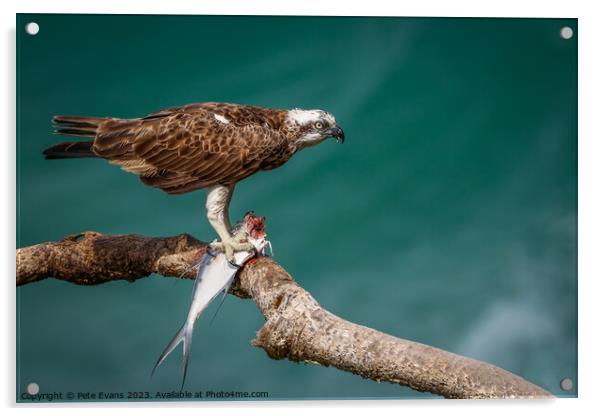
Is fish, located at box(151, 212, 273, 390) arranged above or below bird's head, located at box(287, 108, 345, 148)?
below

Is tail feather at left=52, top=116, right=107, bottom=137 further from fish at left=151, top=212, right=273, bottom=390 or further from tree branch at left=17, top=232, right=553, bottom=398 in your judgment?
fish at left=151, top=212, right=273, bottom=390

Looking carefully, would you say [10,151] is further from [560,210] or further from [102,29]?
[560,210]

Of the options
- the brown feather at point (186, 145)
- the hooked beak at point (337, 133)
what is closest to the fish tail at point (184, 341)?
the brown feather at point (186, 145)

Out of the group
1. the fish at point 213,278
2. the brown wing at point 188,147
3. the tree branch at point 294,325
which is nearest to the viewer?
the tree branch at point 294,325

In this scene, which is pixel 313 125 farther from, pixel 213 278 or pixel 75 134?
pixel 75 134

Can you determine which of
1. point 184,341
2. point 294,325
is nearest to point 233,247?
point 184,341

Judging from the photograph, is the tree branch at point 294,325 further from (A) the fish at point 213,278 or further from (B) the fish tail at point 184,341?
(B) the fish tail at point 184,341

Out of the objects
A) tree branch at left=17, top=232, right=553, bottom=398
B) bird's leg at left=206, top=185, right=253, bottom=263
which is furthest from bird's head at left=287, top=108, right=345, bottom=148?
tree branch at left=17, top=232, right=553, bottom=398

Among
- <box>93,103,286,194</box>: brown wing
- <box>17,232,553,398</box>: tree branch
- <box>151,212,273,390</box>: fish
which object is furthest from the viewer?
<box>151,212,273,390</box>: fish

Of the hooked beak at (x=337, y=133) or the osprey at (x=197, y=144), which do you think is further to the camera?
the hooked beak at (x=337, y=133)
